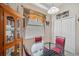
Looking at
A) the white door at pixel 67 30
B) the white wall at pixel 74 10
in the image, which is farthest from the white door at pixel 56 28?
the white wall at pixel 74 10

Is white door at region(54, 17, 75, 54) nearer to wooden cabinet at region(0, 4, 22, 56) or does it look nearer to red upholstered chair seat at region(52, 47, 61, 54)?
red upholstered chair seat at region(52, 47, 61, 54)

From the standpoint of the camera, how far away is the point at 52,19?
1819 millimetres

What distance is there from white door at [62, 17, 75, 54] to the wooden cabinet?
23.9 inches

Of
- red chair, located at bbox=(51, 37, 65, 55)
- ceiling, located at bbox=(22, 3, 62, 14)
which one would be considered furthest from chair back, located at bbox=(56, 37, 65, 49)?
ceiling, located at bbox=(22, 3, 62, 14)

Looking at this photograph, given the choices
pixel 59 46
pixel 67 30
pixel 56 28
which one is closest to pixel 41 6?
pixel 56 28

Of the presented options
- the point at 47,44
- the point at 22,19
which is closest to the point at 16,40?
the point at 22,19

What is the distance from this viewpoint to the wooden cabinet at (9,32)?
174 cm

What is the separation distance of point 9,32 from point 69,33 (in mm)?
798

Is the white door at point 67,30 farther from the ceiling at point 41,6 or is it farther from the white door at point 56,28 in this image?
the ceiling at point 41,6

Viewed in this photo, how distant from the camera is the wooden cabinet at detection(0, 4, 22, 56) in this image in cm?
174

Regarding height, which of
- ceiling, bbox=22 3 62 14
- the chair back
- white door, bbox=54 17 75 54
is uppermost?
ceiling, bbox=22 3 62 14

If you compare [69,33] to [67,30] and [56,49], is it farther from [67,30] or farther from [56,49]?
[56,49]

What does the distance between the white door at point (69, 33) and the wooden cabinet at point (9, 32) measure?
0.61 meters

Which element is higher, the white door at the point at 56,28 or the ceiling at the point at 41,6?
the ceiling at the point at 41,6
